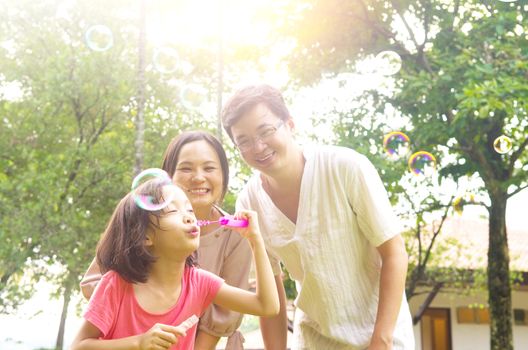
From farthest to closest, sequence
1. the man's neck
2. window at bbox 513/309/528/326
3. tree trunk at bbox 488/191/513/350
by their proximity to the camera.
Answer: window at bbox 513/309/528/326
tree trunk at bbox 488/191/513/350
the man's neck

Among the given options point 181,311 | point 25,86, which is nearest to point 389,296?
point 181,311

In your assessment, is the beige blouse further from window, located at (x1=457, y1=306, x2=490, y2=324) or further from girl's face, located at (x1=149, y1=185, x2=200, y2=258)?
window, located at (x1=457, y1=306, x2=490, y2=324)

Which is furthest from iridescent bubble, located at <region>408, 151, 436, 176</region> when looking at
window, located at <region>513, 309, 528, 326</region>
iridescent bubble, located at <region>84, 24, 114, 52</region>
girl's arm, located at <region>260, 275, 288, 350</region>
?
window, located at <region>513, 309, 528, 326</region>

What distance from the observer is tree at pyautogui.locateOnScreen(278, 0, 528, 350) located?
9.02m

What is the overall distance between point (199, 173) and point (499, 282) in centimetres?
997

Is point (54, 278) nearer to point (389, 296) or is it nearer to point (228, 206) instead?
point (228, 206)

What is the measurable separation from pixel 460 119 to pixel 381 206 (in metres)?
7.40

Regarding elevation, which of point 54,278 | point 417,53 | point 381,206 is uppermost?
point 417,53

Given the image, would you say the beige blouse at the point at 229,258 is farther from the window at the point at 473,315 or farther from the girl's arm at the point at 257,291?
the window at the point at 473,315

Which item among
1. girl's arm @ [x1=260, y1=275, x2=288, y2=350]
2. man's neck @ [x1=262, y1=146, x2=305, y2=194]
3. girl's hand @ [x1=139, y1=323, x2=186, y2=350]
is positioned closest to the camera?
girl's hand @ [x1=139, y1=323, x2=186, y2=350]

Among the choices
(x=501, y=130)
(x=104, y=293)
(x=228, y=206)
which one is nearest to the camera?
(x=104, y=293)

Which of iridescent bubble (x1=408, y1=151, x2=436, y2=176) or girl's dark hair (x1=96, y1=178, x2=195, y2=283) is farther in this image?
iridescent bubble (x1=408, y1=151, x2=436, y2=176)

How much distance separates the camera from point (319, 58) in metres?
11.9

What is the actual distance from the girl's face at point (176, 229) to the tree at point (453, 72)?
21.3 ft
